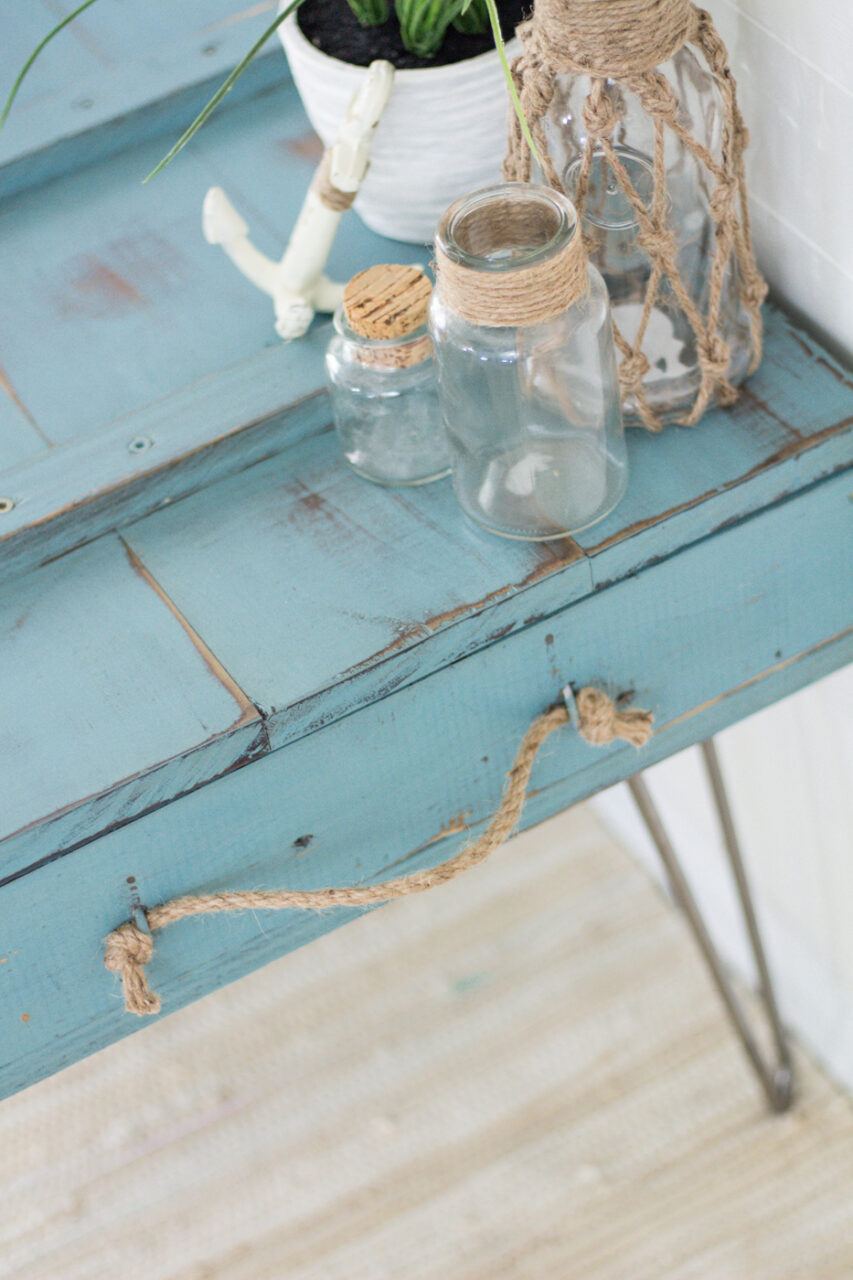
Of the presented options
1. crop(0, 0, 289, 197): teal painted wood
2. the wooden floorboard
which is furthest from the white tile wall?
the wooden floorboard

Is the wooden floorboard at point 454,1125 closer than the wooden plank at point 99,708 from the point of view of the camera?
No

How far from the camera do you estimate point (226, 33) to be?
85 cm

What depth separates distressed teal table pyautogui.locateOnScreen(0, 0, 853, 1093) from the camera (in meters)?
0.58

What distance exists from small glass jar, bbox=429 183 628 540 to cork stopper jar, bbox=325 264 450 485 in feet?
0.09

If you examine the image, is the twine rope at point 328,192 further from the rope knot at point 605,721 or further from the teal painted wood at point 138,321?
the rope knot at point 605,721

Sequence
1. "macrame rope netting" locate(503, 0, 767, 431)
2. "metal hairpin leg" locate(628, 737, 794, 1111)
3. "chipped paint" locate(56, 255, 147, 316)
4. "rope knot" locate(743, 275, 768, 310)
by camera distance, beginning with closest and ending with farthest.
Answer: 1. "macrame rope netting" locate(503, 0, 767, 431)
2. "rope knot" locate(743, 275, 768, 310)
3. "chipped paint" locate(56, 255, 147, 316)
4. "metal hairpin leg" locate(628, 737, 794, 1111)

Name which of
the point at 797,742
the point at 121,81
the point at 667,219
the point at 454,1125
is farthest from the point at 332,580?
the point at 454,1125

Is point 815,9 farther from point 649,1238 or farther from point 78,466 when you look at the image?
point 649,1238

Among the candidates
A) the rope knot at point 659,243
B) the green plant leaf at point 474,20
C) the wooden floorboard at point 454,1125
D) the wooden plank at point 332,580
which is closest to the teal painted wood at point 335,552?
the wooden plank at point 332,580

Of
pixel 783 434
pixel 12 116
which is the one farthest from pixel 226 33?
pixel 783 434

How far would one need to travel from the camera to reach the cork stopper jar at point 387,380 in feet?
1.96

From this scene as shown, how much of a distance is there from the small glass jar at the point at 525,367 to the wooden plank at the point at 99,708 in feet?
0.52

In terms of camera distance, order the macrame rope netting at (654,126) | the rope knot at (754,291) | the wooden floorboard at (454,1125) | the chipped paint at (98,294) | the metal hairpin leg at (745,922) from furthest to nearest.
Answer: the wooden floorboard at (454,1125)
the metal hairpin leg at (745,922)
the chipped paint at (98,294)
the rope knot at (754,291)
the macrame rope netting at (654,126)

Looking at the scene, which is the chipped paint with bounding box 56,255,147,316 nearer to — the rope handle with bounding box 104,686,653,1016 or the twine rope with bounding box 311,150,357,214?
the twine rope with bounding box 311,150,357,214
